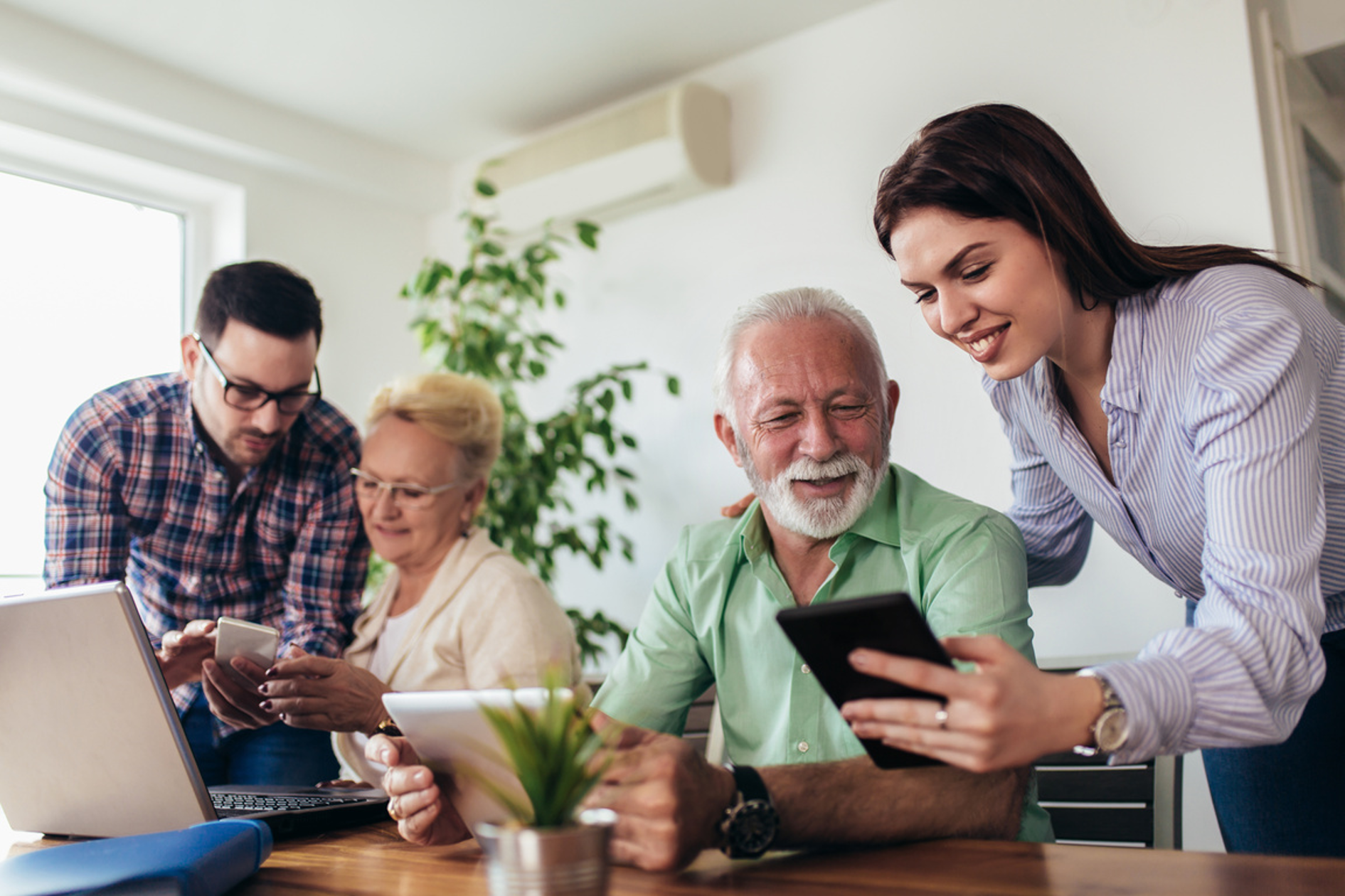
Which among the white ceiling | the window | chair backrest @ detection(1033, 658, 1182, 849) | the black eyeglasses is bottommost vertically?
chair backrest @ detection(1033, 658, 1182, 849)

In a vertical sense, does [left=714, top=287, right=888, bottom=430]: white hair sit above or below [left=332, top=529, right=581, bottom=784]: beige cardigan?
above

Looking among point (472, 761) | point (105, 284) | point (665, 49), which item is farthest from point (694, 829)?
point (105, 284)

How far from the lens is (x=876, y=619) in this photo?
2.75 feet

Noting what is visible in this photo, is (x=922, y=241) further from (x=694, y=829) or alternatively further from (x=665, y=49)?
(x=665, y=49)

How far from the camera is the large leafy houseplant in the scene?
3.38m

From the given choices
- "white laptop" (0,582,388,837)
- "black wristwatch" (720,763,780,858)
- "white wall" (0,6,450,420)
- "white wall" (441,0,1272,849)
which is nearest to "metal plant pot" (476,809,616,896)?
"black wristwatch" (720,763,780,858)

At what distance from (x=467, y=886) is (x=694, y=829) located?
0.76 feet

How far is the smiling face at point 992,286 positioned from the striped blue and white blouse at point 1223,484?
0.11 m

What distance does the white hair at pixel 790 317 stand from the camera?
1630 mm

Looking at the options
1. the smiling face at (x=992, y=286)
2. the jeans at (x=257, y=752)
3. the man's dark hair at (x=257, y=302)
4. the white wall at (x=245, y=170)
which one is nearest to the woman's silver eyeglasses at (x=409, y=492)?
the man's dark hair at (x=257, y=302)

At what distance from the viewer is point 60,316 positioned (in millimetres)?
3385

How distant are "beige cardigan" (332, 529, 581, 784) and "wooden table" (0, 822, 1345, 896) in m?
0.82

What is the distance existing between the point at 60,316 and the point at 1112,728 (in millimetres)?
3516

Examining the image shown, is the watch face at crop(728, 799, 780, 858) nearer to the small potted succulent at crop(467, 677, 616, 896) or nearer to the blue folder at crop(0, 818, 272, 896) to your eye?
the small potted succulent at crop(467, 677, 616, 896)
